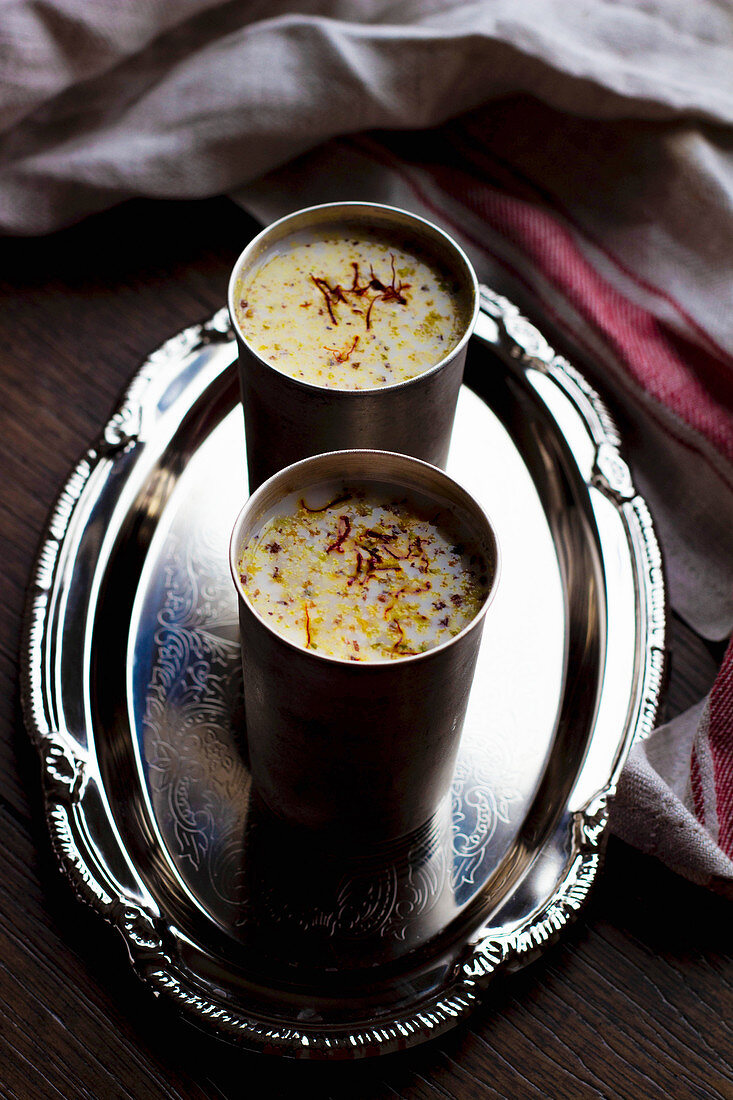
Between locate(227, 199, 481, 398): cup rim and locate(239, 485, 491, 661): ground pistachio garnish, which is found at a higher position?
locate(227, 199, 481, 398): cup rim

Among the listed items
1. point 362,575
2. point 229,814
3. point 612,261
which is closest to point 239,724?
point 229,814

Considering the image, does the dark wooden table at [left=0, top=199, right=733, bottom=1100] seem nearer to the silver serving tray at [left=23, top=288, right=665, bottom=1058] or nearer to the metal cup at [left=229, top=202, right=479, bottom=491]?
the silver serving tray at [left=23, top=288, right=665, bottom=1058]

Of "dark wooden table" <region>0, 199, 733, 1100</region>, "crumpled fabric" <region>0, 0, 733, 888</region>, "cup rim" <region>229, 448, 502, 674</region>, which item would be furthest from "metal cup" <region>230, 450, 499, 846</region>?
"crumpled fabric" <region>0, 0, 733, 888</region>

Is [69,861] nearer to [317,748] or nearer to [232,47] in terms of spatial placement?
[317,748]

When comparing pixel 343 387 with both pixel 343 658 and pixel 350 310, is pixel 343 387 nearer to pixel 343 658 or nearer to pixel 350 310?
pixel 350 310

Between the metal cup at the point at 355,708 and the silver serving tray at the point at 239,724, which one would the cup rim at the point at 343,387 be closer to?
the metal cup at the point at 355,708

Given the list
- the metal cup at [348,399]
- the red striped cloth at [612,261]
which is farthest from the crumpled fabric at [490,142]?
the metal cup at [348,399]
